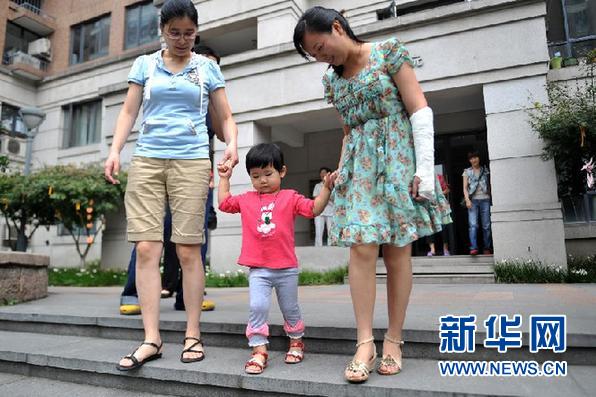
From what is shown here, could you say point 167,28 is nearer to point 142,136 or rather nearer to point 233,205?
point 142,136

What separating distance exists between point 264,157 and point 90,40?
1823 centimetres

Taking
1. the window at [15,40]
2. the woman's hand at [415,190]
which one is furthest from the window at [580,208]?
the window at [15,40]

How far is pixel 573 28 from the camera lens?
9.43 metres

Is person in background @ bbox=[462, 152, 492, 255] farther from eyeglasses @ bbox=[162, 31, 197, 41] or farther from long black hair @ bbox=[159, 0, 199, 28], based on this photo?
long black hair @ bbox=[159, 0, 199, 28]

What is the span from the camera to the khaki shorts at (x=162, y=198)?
2.69 meters

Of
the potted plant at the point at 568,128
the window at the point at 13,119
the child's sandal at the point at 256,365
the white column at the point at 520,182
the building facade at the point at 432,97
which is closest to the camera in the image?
the child's sandal at the point at 256,365

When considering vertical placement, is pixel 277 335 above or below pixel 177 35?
below

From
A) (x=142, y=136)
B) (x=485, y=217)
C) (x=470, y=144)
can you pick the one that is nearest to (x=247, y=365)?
(x=142, y=136)

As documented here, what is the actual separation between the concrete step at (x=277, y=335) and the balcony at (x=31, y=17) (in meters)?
18.1

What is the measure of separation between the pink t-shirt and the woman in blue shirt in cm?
30

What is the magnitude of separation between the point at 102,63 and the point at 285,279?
642 inches

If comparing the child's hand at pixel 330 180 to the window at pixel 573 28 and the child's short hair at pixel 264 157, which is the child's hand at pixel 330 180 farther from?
the window at pixel 573 28

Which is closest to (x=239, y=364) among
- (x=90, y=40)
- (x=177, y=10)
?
(x=177, y=10)

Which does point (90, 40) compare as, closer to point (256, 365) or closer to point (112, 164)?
point (112, 164)
